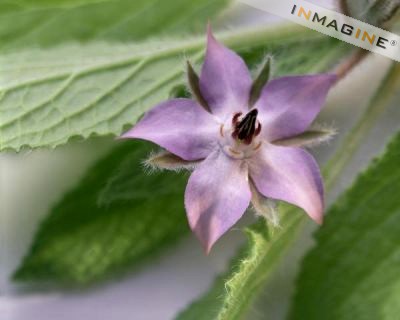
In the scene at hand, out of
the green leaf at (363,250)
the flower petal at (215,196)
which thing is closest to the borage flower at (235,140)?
the flower petal at (215,196)

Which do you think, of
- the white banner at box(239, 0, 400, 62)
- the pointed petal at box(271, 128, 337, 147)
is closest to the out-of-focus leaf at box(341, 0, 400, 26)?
the white banner at box(239, 0, 400, 62)

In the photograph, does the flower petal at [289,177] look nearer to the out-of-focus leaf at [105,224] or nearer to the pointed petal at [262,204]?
the pointed petal at [262,204]

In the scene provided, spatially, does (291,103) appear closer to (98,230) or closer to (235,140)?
(235,140)

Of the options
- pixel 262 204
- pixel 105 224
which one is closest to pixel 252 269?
pixel 262 204

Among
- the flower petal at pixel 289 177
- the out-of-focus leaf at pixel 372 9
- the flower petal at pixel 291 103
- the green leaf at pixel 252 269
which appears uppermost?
the out-of-focus leaf at pixel 372 9

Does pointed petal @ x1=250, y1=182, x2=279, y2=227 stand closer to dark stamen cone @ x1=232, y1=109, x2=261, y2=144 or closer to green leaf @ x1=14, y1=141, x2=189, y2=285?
dark stamen cone @ x1=232, y1=109, x2=261, y2=144

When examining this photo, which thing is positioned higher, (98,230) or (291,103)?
(291,103)

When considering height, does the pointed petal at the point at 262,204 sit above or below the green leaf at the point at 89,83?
below
